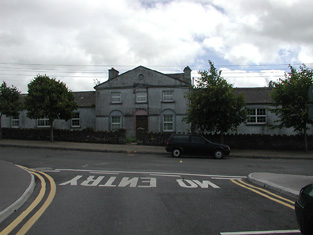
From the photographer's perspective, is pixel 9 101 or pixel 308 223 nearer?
pixel 308 223

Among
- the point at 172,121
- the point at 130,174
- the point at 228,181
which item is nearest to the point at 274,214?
the point at 228,181

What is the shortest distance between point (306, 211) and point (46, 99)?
21909 millimetres

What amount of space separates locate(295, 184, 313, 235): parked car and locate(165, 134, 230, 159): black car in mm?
13475

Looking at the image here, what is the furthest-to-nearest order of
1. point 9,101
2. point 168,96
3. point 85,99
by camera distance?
1. point 85,99
2. point 168,96
3. point 9,101

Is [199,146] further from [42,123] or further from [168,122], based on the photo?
[42,123]

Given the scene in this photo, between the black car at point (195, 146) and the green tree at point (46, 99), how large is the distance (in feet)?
36.2

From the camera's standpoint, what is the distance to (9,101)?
25375 mm

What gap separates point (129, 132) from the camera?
94.4 ft

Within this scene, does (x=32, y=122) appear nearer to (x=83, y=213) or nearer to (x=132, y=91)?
(x=132, y=91)

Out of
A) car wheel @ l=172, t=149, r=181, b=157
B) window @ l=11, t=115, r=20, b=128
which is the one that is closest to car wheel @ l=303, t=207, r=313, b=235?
car wheel @ l=172, t=149, r=181, b=157

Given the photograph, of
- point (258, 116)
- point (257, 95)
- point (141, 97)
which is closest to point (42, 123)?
point (141, 97)

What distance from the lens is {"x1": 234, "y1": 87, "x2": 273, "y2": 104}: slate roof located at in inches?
1071

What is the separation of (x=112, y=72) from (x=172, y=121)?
919cm

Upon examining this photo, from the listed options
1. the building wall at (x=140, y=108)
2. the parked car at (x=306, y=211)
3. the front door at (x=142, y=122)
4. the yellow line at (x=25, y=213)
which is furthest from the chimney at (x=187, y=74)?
the parked car at (x=306, y=211)
